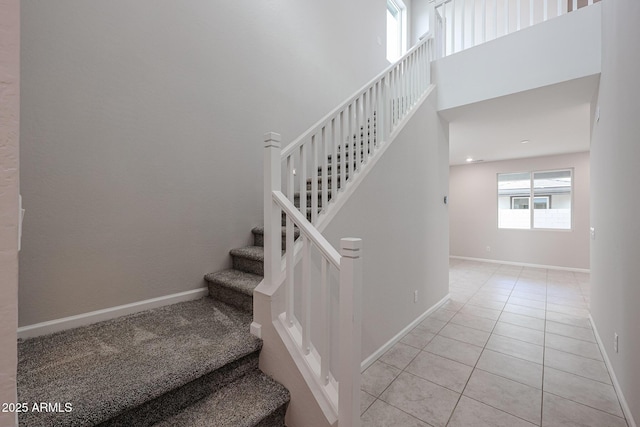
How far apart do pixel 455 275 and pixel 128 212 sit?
5.49m

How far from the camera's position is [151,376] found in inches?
49.4

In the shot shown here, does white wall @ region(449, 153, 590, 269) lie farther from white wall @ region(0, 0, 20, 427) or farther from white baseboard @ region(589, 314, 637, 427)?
white wall @ region(0, 0, 20, 427)

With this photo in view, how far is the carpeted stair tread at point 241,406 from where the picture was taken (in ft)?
4.10

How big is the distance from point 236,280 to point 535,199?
6863mm

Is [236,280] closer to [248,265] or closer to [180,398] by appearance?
[248,265]

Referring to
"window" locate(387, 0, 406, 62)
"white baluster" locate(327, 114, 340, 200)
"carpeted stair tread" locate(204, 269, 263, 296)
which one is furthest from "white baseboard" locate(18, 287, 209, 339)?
"window" locate(387, 0, 406, 62)

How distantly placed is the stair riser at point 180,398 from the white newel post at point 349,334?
1.96 ft

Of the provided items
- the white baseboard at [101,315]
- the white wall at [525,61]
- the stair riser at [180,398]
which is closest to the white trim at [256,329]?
the stair riser at [180,398]

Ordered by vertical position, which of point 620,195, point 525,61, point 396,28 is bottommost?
point 620,195

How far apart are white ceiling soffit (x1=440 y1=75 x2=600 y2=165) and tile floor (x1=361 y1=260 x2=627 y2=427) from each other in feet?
8.32

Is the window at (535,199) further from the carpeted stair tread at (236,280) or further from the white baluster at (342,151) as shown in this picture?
the carpeted stair tread at (236,280)

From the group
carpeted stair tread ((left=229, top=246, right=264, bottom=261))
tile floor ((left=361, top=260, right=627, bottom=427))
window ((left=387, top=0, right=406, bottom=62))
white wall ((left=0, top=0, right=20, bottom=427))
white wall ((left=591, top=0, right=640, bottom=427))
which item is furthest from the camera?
window ((left=387, top=0, right=406, bottom=62))

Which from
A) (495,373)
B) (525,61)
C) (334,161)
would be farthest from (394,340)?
(525,61)

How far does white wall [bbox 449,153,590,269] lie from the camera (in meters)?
5.58
